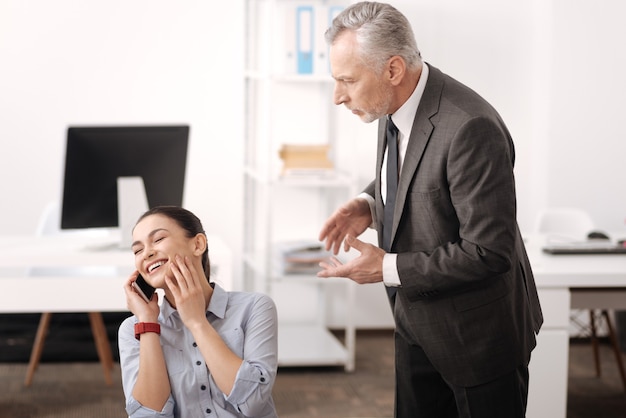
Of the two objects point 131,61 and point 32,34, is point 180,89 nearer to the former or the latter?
point 131,61

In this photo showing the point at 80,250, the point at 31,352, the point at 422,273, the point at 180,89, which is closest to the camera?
the point at 422,273

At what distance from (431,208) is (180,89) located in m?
3.13

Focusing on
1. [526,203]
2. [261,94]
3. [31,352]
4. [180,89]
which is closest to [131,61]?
[180,89]

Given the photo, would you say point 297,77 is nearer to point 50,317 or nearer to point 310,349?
point 310,349

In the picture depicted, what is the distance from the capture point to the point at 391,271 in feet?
6.84

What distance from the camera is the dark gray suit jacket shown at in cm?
201

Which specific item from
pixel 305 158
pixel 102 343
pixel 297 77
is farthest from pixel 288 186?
pixel 102 343

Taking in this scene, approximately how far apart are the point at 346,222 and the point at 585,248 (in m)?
1.49

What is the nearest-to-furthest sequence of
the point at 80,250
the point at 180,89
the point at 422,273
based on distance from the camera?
the point at 422,273 < the point at 80,250 < the point at 180,89

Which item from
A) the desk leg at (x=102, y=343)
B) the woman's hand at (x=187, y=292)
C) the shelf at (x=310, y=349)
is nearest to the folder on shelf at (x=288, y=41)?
the shelf at (x=310, y=349)

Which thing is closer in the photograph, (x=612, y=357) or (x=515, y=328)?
(x=515, y=328)

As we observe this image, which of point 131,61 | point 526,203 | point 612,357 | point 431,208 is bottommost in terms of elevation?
point 612,357

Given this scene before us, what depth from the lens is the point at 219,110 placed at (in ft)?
16.6

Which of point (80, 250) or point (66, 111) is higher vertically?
point (66, 111)
